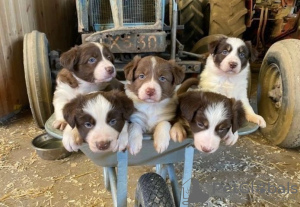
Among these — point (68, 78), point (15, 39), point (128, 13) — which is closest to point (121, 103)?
point (68, 78)

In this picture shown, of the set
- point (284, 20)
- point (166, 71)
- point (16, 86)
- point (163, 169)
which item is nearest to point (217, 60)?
point (166, 71)

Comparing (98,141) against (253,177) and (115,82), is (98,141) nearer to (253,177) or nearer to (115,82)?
(115,82)

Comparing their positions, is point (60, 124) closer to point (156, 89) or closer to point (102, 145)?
point (102, 145)

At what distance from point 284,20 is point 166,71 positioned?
15.3ft

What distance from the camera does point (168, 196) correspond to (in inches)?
67.1

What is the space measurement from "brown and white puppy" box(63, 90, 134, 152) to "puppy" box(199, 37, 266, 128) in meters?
0.99

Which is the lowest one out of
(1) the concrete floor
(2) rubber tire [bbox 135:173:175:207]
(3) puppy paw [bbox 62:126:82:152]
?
(1) the concrete floor

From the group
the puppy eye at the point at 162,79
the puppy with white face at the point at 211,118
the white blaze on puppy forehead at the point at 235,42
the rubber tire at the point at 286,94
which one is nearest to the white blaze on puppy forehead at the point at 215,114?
the puppy with white face at the point at 211,118

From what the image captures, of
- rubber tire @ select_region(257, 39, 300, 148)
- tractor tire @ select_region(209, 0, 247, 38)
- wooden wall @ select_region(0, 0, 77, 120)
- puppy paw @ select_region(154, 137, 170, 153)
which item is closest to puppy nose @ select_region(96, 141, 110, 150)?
puppy paw @ select_region(154, 137, 170, 153)

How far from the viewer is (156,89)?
5.61 feet

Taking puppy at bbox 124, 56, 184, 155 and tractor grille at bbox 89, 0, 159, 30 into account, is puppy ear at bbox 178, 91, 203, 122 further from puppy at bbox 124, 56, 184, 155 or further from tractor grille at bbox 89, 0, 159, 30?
tractor grille at bbox 89, 0, 159, 30

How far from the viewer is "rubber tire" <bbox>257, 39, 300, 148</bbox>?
2777 mm

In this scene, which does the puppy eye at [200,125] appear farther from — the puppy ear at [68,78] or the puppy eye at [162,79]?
the puppy ear at [68,78]

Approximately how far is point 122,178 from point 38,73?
185 cm
